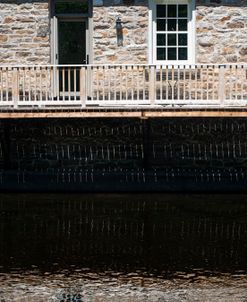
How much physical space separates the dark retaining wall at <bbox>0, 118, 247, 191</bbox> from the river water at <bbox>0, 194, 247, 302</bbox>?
4.95ft

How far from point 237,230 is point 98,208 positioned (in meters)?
3.33

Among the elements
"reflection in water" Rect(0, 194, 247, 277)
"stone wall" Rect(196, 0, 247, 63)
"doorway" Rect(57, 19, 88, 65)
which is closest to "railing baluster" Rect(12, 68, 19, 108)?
"reflection in water" Rect(0, 194, 247, 277)

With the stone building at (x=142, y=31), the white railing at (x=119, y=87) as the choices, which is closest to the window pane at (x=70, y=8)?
the stone building at (x=142, y=31)

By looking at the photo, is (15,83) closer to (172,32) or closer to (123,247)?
(172,32)

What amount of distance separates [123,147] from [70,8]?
3.51 m

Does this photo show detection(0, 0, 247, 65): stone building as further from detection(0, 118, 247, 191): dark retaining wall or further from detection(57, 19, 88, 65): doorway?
detection(0, 118, 247, 191): dark retaining wall

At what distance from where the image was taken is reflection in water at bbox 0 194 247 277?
496 inches

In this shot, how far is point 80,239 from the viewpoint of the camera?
14336 mm

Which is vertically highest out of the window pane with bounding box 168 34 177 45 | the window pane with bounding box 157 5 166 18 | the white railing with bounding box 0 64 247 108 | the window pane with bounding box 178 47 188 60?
the window pane with bounding box 157 5 166 18

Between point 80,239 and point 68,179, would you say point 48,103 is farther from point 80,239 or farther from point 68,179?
point 80,239

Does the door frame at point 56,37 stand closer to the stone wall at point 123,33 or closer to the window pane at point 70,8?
the window pane at point 70,8

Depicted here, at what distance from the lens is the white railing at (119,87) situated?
702 inches

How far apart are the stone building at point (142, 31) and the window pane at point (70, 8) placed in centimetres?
12

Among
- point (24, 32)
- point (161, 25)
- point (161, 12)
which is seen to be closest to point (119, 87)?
point (161, 25)
